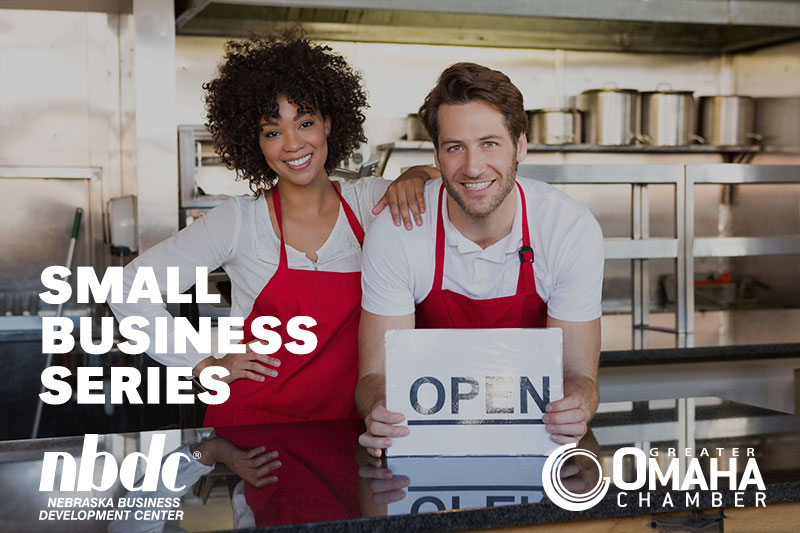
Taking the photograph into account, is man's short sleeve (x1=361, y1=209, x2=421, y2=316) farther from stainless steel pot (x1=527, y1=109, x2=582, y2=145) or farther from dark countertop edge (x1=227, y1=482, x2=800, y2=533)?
stainless steel pot (x1=527, y1=109, x2=582, y2=145)

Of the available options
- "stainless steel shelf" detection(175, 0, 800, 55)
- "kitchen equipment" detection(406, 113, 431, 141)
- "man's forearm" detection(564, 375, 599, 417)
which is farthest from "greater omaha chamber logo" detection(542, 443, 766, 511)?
"kitchen equipment" detection(406, 113, 431, 141)

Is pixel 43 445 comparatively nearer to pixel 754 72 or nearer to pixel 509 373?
pixel 509 373

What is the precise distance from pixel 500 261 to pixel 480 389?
1.73ft

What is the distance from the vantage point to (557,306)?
6.39ft

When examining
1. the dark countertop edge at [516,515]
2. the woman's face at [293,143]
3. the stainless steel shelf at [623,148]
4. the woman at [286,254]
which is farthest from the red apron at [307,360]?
the stainless steel shelf at [623,148]

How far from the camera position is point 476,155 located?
1.91m

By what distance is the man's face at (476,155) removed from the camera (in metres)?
1.91

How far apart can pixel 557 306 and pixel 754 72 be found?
4308 mm

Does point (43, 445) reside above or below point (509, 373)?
below

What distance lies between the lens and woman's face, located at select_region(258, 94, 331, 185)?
7.12ft

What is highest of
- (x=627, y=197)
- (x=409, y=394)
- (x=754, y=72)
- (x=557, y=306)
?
(x=754, y=72)

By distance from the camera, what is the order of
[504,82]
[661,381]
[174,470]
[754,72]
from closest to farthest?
[174,470], [504,82], [661,381], [754,72]

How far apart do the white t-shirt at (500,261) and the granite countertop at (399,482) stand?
301 mm

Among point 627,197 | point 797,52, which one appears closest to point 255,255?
point 627,197
